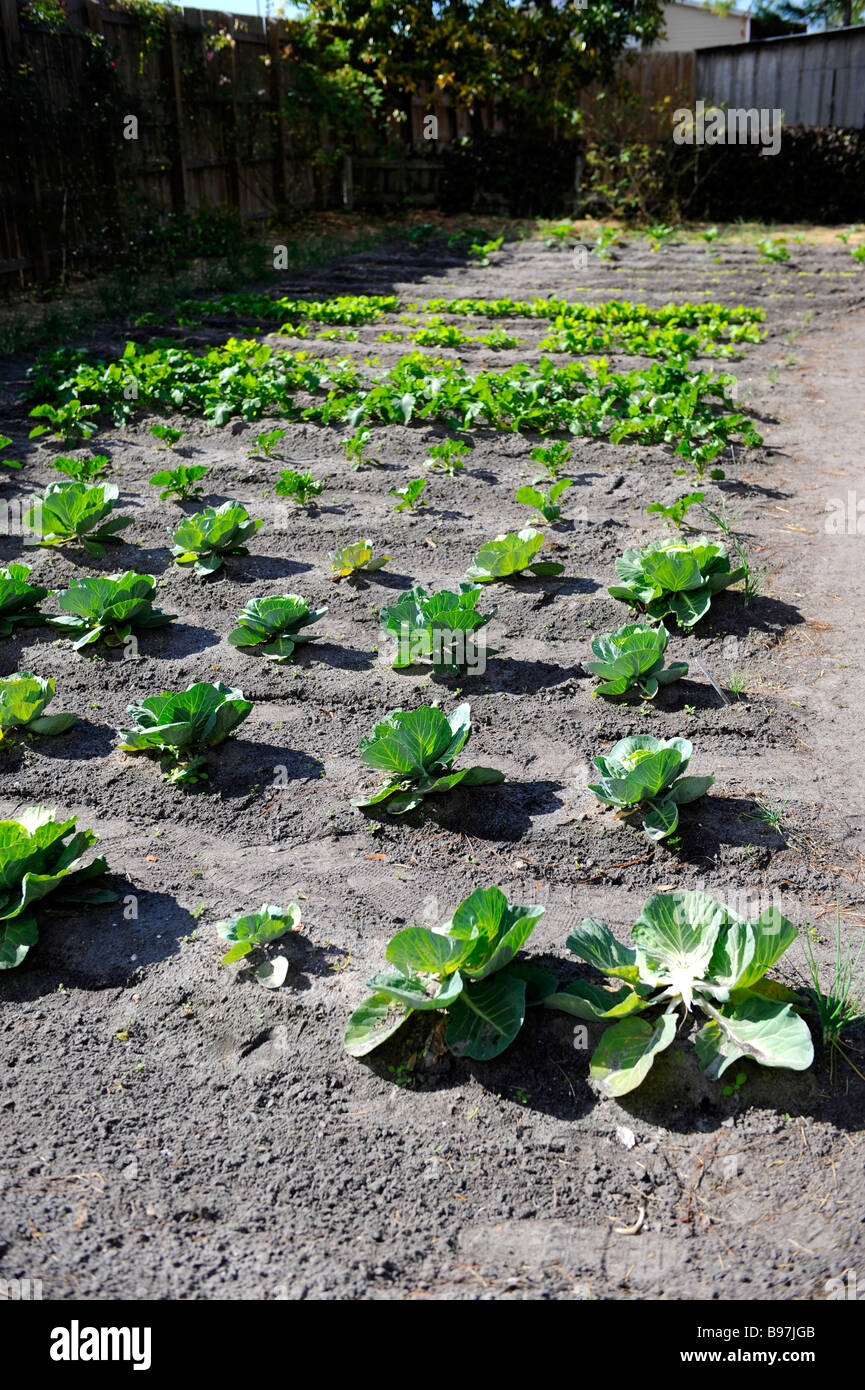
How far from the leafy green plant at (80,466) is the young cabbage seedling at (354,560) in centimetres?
164

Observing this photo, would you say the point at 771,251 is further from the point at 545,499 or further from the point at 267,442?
the point at 545,499

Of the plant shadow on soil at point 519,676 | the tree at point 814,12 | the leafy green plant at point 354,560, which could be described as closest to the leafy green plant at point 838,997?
the plant shadow on soil at point 519,676

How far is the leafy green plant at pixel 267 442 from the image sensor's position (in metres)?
5.86

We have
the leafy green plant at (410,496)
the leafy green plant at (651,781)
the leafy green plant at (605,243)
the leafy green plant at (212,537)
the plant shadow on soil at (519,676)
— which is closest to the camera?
Answer: the leafy green plant at (651,781)

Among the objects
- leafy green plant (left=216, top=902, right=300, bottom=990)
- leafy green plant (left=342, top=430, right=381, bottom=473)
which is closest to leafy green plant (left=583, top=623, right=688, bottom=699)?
leafy green plant (left=216, top=902, right=300, bottom=990)

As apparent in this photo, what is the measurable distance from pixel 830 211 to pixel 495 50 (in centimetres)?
610

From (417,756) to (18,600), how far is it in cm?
205

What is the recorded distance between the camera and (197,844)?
9.52 ft

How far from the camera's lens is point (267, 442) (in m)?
5.85

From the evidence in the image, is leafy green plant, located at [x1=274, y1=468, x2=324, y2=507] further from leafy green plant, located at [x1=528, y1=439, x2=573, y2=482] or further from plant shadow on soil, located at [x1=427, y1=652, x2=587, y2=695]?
plant shadow on soil, located at [x1=427, y1=652, x2=587, y2=695]

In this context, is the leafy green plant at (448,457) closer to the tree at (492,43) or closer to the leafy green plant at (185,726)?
the leafy green plant at (185,726)

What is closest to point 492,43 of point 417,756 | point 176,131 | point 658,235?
point 658,235
